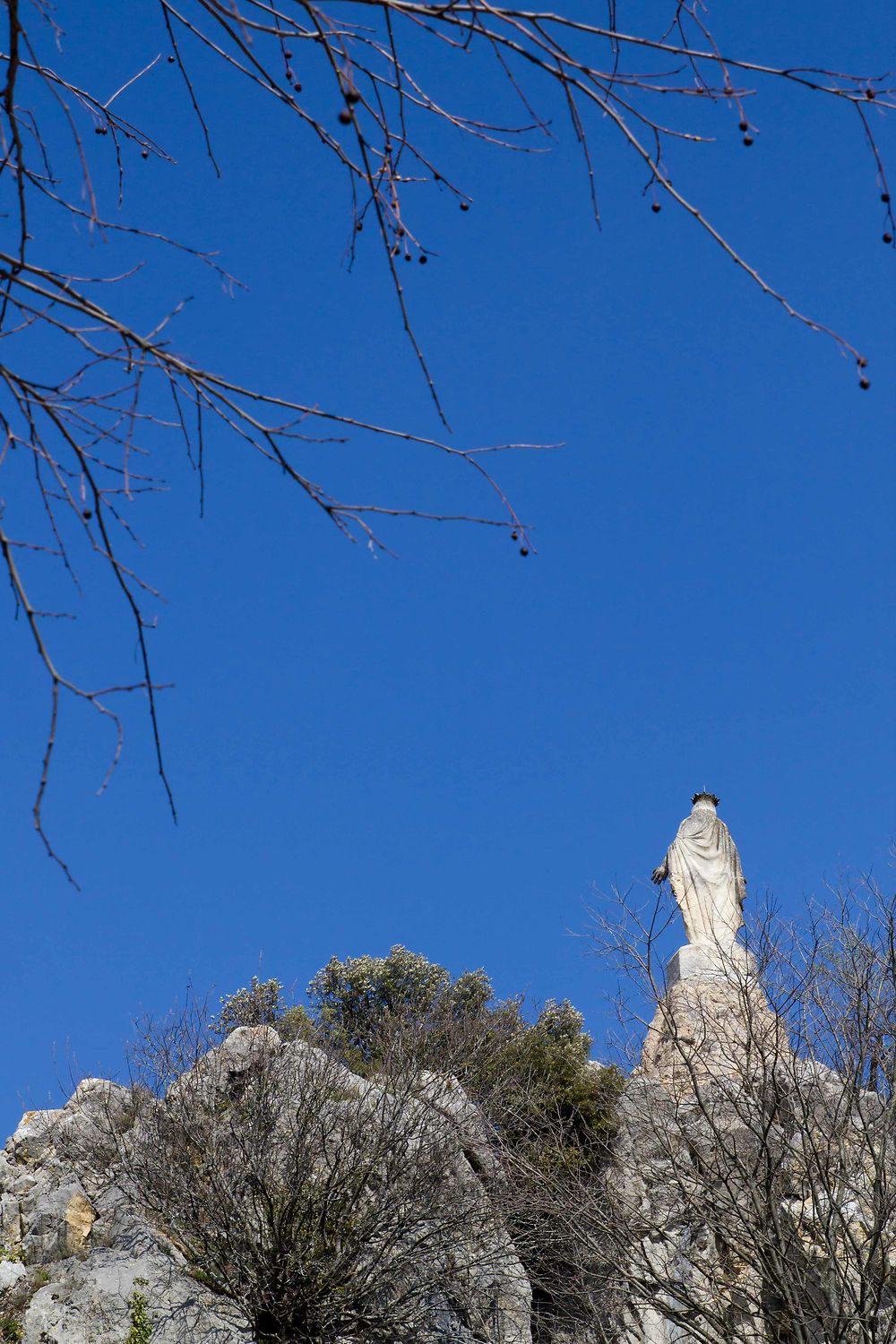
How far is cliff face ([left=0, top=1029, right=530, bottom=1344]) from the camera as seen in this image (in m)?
13.1

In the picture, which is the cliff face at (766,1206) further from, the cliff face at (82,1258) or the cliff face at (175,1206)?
the cliff face at (82,1258)

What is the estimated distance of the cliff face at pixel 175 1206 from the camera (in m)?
13.1

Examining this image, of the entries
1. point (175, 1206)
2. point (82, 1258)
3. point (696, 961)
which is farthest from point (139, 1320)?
point (696, 961)

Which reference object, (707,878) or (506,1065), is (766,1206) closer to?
(506,1065)

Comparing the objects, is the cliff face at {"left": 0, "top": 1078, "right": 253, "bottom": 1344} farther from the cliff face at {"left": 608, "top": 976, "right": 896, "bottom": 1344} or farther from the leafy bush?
the cliff face at {"left": 608, "top": 976, "right": 896, "bottom": 1344}

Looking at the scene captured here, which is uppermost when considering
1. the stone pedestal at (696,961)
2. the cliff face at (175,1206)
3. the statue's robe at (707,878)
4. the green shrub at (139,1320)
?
the statue's robe at (707,878)

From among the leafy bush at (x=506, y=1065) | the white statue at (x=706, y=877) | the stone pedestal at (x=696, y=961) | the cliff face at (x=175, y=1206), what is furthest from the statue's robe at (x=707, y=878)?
the cliff face at (x=175, y=1206)

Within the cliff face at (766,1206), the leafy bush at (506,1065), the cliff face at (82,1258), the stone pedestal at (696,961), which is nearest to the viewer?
the cliff face at (766,1206)

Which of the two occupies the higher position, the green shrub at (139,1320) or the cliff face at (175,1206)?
the cliff face at (175,1206)

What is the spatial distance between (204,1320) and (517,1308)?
3.71 meters

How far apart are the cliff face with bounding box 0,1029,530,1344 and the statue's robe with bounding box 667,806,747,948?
4885 mm

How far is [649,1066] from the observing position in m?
16.5

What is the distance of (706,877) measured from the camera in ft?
64.5

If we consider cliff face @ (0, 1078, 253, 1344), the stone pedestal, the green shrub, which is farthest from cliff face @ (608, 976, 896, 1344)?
the green shrub
